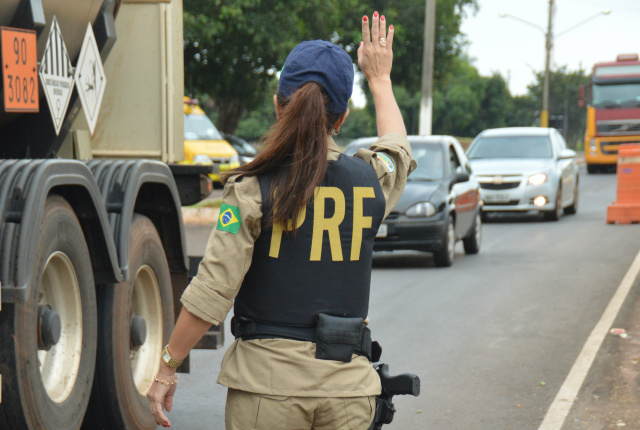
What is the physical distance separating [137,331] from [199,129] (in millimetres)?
20178

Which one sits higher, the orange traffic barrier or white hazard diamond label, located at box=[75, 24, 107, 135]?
white hazard diamond label, located at box=[75, 24, 107, 135]

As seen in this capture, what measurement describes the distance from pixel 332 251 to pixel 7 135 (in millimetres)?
2710

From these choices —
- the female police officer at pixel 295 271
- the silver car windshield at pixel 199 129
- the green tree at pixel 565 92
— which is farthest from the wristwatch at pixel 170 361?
the green tree at pixel 565 92

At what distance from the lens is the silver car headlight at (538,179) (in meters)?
16.9

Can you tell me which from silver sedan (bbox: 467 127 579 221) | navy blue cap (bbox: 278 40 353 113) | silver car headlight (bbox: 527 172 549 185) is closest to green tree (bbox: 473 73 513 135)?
silver sedan (bbox: 467 127 579 221)

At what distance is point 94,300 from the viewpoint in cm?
416

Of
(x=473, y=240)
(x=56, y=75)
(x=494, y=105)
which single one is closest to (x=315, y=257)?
(x=56, y=75)

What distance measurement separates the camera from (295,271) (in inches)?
94.9

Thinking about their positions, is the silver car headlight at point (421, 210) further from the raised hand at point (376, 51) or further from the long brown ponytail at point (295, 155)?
the long brown ponytail at point (295, 155)

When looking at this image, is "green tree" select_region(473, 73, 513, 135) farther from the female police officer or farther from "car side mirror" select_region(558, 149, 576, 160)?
the female police officer

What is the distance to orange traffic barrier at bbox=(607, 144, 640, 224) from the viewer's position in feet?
50.2

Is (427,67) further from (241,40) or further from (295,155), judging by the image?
(295,155)

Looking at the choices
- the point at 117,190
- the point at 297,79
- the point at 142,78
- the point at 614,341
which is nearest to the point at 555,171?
the point at 614,341

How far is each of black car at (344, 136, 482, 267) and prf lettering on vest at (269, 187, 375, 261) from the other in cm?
851
